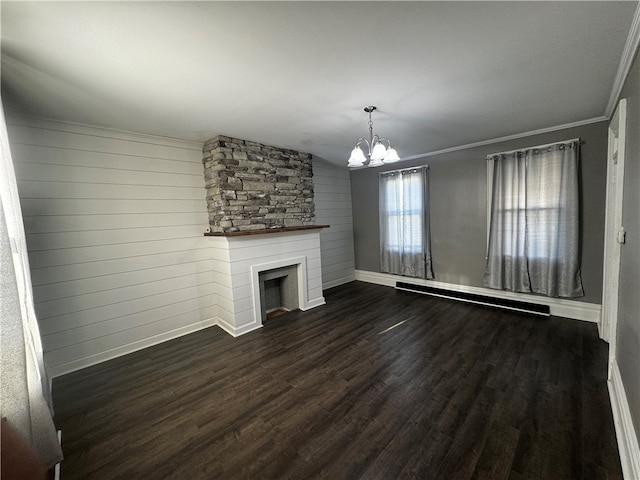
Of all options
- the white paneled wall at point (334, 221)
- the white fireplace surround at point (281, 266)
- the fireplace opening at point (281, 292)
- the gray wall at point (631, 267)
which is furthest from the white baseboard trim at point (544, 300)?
the fireplace opening at point (281, 292)

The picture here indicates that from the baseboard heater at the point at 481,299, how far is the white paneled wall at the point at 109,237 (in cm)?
352

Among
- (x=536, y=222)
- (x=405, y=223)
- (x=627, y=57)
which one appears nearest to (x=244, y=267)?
(x=405, y=223)

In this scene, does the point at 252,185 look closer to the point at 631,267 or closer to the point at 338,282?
the point at 338,282

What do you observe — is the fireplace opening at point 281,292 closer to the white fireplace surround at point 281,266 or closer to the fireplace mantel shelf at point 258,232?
the white fireplace surround at point 281,266

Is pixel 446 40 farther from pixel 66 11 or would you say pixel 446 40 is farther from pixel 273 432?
pixel 273 432

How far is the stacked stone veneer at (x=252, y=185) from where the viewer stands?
124 inches

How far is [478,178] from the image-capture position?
12.6 feet

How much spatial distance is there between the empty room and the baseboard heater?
0.03 meters

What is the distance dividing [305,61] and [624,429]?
10.0ft

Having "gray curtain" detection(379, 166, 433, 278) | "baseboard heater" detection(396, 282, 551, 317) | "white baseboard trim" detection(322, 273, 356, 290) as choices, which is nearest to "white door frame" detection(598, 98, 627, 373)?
"baseboard heater" detection(396, 282, 551, 317)

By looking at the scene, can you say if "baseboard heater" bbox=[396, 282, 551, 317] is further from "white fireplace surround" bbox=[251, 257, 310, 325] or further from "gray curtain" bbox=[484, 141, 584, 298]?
"white fireplace surround" bbox=[251, 257, 310, 325]

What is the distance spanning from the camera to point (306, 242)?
402 centimetres

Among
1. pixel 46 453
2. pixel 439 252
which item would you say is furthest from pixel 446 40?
pixel 439 252

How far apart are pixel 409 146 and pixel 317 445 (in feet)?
12.6
